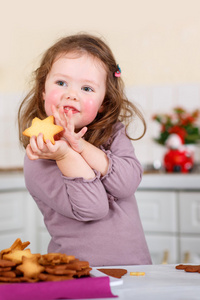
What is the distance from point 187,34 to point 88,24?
2.10 ft

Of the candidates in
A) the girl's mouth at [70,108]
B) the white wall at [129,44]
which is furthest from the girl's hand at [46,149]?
the white wall at [129,44]

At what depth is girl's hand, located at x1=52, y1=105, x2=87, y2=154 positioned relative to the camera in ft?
3.20

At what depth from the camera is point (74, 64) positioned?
3.62 ft

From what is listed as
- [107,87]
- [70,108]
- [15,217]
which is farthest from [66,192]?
[15,217]

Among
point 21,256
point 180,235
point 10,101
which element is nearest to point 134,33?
point 10,101

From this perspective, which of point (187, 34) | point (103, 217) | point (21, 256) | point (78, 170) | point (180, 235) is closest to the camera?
point (21, 256)

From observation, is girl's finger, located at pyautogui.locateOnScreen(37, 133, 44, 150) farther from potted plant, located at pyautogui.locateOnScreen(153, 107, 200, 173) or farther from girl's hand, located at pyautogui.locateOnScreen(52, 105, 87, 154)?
potted plant, located at pyautogui.locateOnScreen(153, 107, 200, 173)

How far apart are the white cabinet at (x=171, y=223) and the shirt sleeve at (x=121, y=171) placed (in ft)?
4.06

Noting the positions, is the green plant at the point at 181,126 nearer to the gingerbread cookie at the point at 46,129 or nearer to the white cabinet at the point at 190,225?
the white cabinet at the point at 190,225

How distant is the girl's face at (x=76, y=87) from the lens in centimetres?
107

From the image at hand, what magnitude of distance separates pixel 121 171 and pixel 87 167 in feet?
0.32

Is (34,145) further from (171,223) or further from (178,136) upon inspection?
(178,136)

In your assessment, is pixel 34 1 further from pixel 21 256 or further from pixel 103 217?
pixel 21 256

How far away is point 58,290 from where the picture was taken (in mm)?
698
